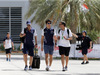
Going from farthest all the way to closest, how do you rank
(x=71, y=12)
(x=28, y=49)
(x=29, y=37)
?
(x=71, y=12)
(x=28, y=49)
(x=29, y=37)

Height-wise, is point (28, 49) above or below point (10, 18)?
below

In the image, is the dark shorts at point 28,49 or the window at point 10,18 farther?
the window at point 10,18

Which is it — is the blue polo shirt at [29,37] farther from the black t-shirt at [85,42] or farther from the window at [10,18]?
the window at [10,18]

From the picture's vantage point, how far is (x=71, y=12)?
27328 millimetres

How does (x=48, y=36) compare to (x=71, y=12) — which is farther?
(x=71, y=12)

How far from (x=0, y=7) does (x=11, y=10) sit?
1.22m

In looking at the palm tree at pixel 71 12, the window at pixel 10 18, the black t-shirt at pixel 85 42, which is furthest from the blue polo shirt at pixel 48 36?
the window at pixel 10 18

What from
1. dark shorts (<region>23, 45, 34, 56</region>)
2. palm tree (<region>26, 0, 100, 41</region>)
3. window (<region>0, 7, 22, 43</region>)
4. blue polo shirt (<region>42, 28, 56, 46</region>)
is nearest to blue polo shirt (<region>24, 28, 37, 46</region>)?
dark shorts (<region>23, 45, 34, 56</region>)

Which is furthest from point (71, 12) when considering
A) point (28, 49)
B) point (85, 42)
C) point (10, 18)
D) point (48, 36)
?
point (10, 18)

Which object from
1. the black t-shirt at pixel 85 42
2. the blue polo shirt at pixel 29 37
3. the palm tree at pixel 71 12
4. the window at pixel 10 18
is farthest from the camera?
the window at pixel 10 18

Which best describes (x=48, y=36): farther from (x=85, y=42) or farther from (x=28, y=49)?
(x=85, y=42)

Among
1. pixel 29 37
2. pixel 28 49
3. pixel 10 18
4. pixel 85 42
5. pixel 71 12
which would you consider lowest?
pixel 28 49

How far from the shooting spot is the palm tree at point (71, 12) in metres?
27.2

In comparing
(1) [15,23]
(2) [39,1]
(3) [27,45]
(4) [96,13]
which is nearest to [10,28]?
(1) [15,23]
